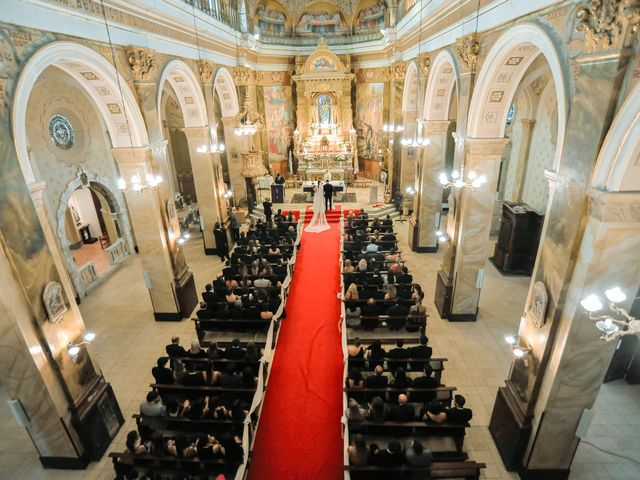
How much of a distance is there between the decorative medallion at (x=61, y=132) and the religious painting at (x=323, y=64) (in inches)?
528

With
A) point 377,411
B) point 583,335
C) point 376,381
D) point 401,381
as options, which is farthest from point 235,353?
point 583,335

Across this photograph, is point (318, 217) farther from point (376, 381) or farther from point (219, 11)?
point (376, 381)

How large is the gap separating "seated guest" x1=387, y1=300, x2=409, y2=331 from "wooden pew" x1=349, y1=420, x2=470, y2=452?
303 cm

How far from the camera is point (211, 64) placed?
13688 mm

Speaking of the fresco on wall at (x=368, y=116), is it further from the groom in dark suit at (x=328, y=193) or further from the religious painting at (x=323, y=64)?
the groom in dark suit at (x=328, y=193)

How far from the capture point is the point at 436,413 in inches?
264

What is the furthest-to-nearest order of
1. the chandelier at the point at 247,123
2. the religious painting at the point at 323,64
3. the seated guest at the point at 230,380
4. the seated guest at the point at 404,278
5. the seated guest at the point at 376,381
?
the religious painting at the point at 323,64
the chandelier at the point at 247,123
the seated guest at the point at 404,278
the seated guest at the point at 230,380
the seated guest at the point at 376,381

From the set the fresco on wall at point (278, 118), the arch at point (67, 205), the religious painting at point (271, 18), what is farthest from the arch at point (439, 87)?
the religious painting at point (271, 18)

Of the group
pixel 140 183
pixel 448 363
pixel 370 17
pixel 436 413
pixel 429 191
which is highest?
pixel 370 17

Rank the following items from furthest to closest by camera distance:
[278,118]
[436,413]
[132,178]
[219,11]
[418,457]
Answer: [278,118]
[219,11]
[132,178]
[436,413]
[418,457]

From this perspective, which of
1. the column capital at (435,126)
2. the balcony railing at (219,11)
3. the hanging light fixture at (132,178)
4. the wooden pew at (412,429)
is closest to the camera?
the wooden pew at (412,429)

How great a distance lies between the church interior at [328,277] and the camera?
5422mm

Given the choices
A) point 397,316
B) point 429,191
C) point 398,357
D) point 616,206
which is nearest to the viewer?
point 616,206

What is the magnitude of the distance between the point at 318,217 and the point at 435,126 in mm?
6364
